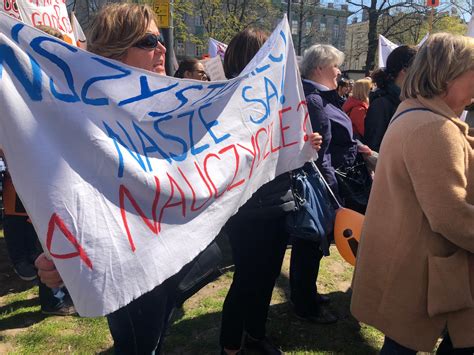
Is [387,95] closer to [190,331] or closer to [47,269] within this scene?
[190,331]

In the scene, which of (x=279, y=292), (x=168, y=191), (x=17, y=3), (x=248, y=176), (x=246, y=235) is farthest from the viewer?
(x=17, y=3)

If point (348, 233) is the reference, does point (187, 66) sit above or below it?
above

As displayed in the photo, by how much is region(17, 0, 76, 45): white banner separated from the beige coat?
3491 mm

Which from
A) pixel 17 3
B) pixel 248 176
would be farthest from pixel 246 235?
pixel 17 3

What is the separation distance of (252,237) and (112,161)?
3.68 feet

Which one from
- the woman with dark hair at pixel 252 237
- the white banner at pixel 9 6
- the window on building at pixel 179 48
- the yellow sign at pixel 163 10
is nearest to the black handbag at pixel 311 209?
the woman with dark hair at pixel 252 237

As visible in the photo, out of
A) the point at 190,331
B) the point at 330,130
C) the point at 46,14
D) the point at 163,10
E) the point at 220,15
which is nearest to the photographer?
the point at 330,130

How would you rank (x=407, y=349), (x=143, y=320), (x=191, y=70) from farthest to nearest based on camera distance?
(x=191, y=70) → (x=407, y=349) → (x=143, y=320)

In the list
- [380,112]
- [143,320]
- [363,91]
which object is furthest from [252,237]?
[363,91]

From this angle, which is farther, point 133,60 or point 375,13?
point 375,13

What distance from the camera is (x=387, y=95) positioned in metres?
3.34

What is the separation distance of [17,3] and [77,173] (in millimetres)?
3620

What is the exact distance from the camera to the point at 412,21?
23.6 m

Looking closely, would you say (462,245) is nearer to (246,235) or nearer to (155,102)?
(246,235)
